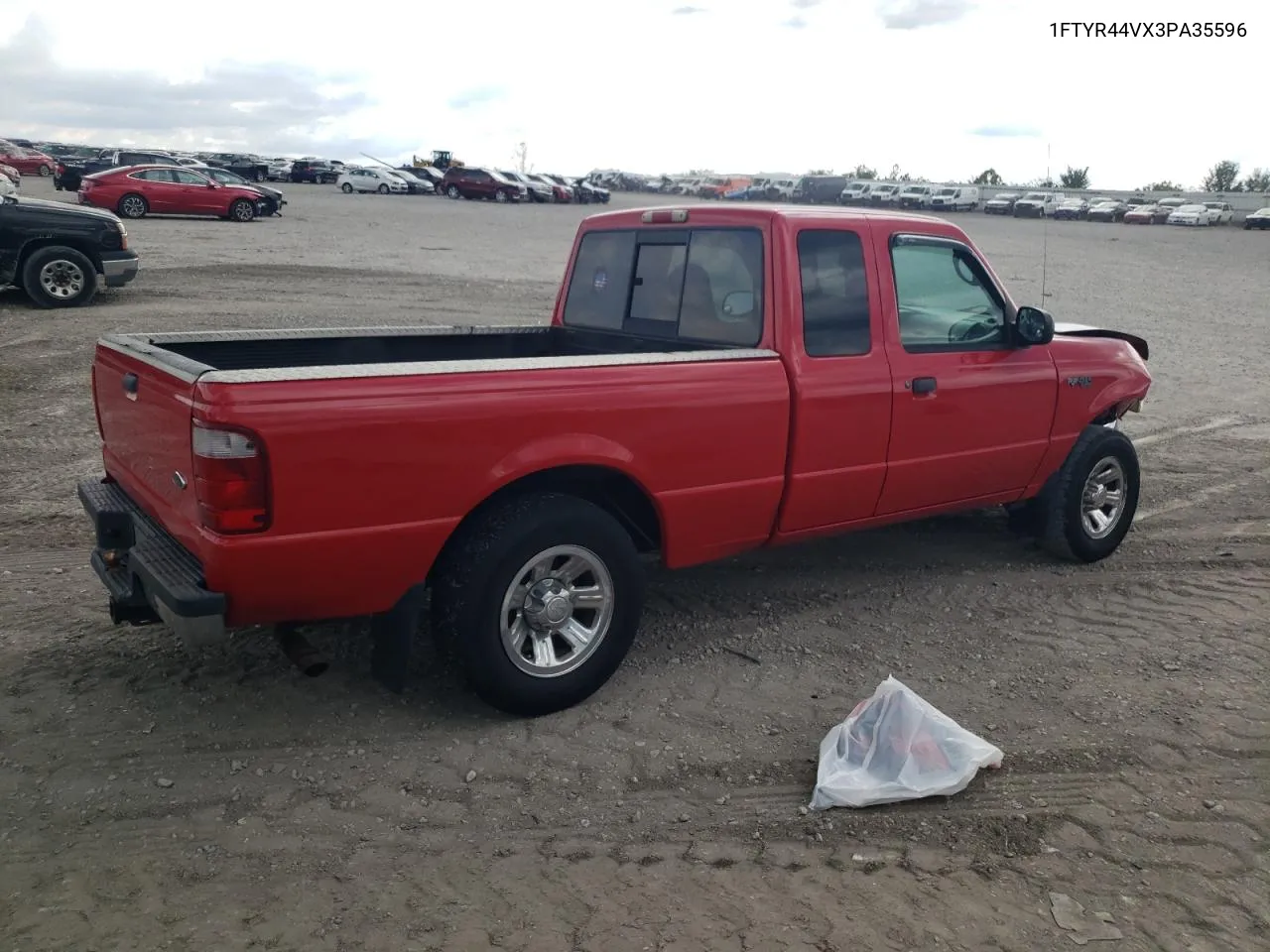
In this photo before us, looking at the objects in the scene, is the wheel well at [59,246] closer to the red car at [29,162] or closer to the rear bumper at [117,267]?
the rear bumper at [117,267]

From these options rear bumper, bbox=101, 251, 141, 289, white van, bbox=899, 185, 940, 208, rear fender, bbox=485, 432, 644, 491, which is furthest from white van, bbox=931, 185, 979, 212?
rear fender, bbox=485, 432, 644, 491

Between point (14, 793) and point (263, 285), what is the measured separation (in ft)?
48.3

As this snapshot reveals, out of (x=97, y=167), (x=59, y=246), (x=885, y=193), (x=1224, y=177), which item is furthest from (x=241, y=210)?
(x=1224, y=177)

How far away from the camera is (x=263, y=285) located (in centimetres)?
1728

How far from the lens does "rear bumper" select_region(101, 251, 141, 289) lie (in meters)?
14.0

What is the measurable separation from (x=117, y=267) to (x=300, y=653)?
12.1 metres

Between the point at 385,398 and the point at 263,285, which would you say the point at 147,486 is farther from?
the point at 263,285

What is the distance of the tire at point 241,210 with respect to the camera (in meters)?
30.1

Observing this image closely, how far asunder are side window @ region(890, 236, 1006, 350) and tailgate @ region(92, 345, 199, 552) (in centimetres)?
320

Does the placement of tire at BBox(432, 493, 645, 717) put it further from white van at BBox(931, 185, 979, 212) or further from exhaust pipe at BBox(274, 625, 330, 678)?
white van at BBox(931, 185, 979, 212)

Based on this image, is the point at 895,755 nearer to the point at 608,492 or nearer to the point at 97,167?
the point at 608,492

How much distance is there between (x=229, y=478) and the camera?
338cm

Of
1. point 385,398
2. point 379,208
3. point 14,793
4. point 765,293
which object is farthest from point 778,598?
point 379,208

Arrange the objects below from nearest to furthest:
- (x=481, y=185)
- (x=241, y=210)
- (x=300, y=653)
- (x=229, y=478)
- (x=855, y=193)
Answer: (x=229, y=478) < (x=300, y=653) < (x=241, y=210) < (x=481, y=185) < (x=855, y=193)
